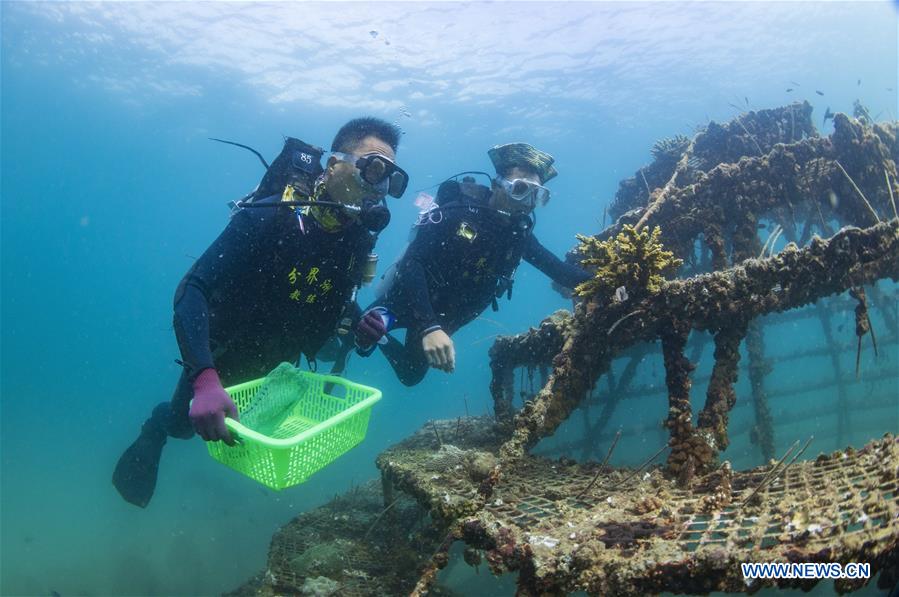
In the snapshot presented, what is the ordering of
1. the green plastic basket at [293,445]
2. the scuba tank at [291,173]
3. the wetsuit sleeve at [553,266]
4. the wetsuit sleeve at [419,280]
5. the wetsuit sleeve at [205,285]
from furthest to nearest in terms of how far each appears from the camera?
the wetsuit sleeve at [553,266] → the wetsuit sleeve at [419,280] → the scuba tank at [291,173] → the wetsuit sleeve at [205,285] → the green plastic basket at [293,445]

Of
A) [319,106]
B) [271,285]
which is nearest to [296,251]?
[271,285]

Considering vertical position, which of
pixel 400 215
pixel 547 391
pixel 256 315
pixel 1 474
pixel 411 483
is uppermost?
pixel 400 215

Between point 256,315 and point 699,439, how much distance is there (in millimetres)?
4505

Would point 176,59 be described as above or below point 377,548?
above

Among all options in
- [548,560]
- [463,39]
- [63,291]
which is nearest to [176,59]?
[463,39]

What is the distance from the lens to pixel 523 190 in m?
6.38

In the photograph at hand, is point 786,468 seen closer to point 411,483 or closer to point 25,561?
point 411,483

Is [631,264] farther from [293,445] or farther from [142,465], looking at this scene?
[142,465]

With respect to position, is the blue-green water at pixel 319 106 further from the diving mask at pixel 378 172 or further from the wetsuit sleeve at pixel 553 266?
the diving mask at pixel 378 172

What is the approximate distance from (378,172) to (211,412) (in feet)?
9.66

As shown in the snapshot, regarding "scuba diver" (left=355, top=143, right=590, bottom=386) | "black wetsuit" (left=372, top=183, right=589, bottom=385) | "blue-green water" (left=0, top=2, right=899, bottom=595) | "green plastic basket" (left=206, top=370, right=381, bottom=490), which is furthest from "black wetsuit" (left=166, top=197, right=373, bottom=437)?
"blue-green water" (left=0, top=2, right=899, bottom=595)

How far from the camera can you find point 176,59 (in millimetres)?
28062

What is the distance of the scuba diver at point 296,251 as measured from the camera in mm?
4641

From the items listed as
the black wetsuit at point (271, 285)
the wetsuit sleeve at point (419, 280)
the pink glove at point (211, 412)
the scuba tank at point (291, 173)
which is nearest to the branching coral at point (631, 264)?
the wetsuit sleeve at point (419, 280)
